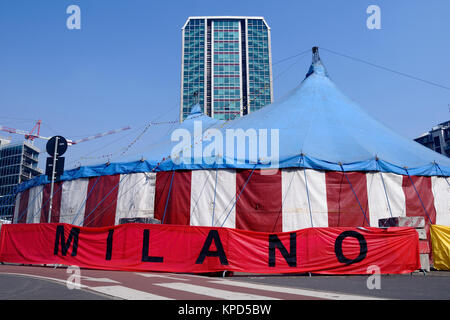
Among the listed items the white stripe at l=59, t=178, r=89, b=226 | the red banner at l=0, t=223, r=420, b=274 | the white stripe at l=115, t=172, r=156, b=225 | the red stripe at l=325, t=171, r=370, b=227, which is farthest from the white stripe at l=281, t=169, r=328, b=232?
the white stripe at l=59, t=178, r=89, b=226

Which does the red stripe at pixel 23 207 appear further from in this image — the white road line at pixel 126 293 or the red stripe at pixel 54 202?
the white road line at pixel 126 293

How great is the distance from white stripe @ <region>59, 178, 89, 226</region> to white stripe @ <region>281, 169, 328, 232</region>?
27.9 feet

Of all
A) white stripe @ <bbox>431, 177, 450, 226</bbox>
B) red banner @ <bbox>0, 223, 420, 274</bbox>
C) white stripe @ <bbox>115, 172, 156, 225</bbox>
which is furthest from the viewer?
white stripe @ <bbox>115, 172, 156, 225</bbox>

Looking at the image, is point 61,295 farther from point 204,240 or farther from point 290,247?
point 290,247

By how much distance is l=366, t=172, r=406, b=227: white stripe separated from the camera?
43.3 feet

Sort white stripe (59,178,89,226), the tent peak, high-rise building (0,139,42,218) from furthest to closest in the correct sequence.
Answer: high-rise building (0,139,42,218) < the tent peak < white stripe (59,178,89,226)

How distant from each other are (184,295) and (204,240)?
188 inches

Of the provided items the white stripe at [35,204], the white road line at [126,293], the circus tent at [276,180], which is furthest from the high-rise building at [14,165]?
the white road line at [126,293]

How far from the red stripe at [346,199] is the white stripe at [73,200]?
10.1 meters

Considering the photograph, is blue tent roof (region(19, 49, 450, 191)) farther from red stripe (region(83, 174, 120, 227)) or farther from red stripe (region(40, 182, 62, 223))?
red stripe (region(40, 182, 62, 223))

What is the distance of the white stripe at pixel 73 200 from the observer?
15383 mm

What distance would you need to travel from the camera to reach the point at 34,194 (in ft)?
58.2

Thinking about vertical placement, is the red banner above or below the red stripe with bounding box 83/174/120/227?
below

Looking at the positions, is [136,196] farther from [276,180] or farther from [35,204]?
[35,204]
